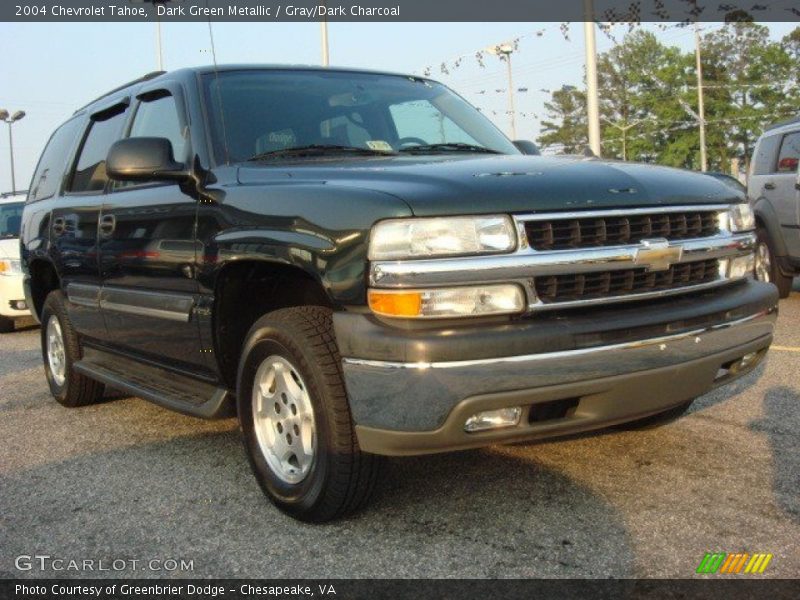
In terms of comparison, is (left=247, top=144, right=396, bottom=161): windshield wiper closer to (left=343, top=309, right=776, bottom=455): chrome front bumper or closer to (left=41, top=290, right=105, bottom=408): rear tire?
(left=343, top=309, right=776, bottom=455): chrome front bumper

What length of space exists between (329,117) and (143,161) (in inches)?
35.6

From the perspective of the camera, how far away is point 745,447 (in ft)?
12.8

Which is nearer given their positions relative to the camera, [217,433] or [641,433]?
[641,433]

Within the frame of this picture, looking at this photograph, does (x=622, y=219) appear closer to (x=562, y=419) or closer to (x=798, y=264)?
(x=562, y=419)

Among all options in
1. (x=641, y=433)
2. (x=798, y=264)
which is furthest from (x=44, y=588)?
(x=798, y=264)

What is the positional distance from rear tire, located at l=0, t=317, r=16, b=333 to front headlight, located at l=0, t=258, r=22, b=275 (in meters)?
0.66

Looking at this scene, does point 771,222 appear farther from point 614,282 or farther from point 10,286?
point 10,286

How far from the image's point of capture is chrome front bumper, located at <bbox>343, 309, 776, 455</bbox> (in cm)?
271

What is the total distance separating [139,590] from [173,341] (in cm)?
147

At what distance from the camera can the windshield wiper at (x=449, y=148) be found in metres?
4.08

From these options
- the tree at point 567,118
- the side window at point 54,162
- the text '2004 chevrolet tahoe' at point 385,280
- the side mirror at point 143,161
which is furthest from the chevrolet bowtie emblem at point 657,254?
the tree at point 567,118

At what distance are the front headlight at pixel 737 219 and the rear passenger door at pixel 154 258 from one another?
7.10 ft

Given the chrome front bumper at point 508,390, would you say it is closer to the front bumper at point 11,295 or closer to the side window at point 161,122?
the side window at point 161,122

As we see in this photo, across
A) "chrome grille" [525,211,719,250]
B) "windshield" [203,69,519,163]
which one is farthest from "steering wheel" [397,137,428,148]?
"chrome grille" [525,211,719,250]
